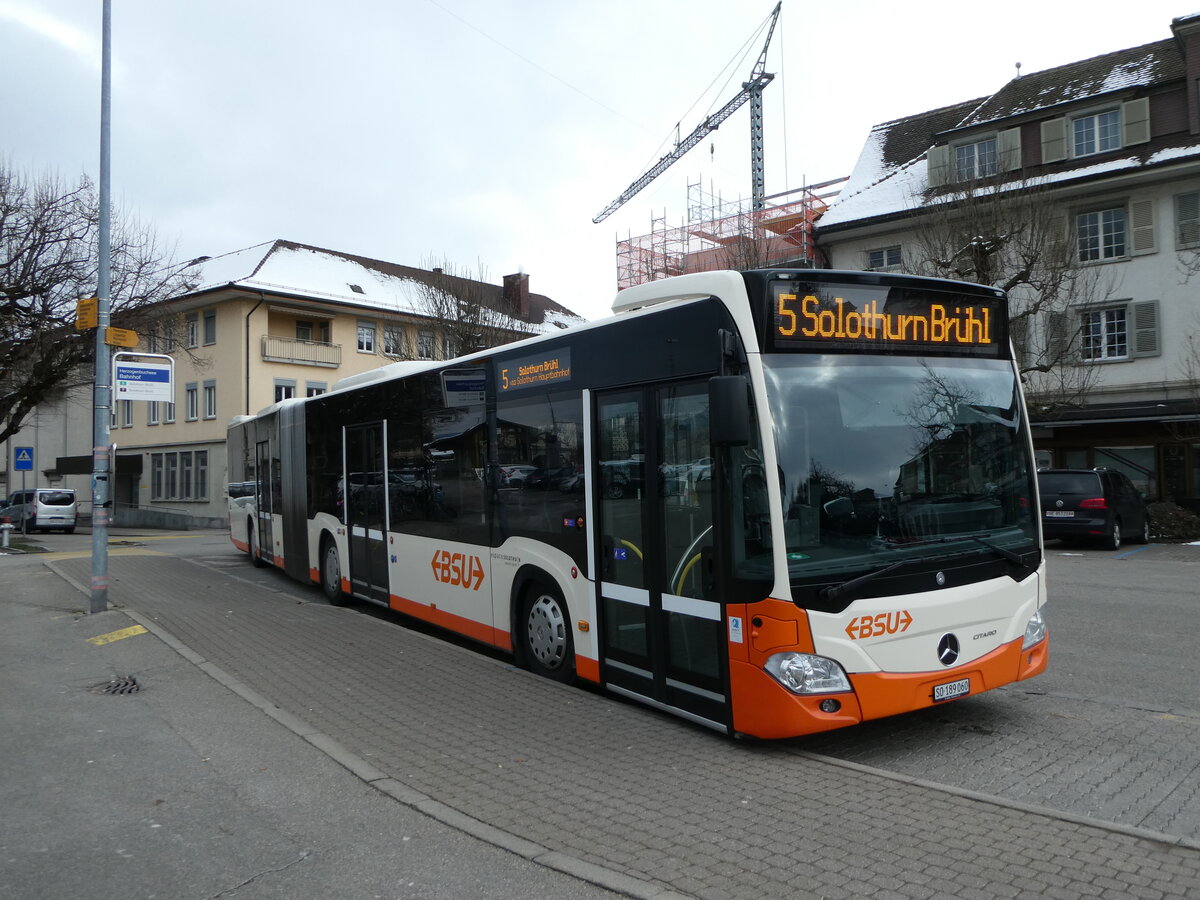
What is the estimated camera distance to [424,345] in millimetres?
34250

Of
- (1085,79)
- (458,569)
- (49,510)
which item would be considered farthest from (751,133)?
(458,569)

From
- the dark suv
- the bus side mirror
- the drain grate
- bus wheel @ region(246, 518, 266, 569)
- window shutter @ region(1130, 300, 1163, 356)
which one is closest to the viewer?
the bus side mirror

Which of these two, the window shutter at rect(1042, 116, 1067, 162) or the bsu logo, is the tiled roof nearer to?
the window shutter at rect(1042, 116, 1067, 162)

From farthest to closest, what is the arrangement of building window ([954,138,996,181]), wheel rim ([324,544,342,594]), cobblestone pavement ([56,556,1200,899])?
building window ([954,138,996,181]), wheel rim ([324,544,342,594]), cobblestone pavement ([56,556,1200,899])

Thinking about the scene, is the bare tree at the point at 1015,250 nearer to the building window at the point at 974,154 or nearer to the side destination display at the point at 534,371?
the building window at the point at 974,154

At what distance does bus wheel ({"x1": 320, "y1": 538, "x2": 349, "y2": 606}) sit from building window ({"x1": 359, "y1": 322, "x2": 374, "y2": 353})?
36.0 meters

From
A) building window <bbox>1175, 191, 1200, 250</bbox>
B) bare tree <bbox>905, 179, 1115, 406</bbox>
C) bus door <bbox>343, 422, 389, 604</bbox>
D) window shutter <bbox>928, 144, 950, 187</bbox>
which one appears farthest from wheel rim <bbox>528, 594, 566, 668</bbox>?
building window <bbox>1175, 191, 1200, 250</bbox>

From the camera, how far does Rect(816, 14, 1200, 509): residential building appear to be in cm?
2486

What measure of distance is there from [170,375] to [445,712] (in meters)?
7.77

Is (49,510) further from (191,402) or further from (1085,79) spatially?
(1085,79)

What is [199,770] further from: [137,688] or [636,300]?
[636,300]

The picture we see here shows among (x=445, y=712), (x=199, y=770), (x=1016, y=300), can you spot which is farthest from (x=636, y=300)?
(x=1016, y=300)

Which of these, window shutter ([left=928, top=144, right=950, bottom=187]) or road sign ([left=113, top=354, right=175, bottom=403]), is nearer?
road sign ([left=113, top=354, right=175, bottom=403])

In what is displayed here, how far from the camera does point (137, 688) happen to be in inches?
302
